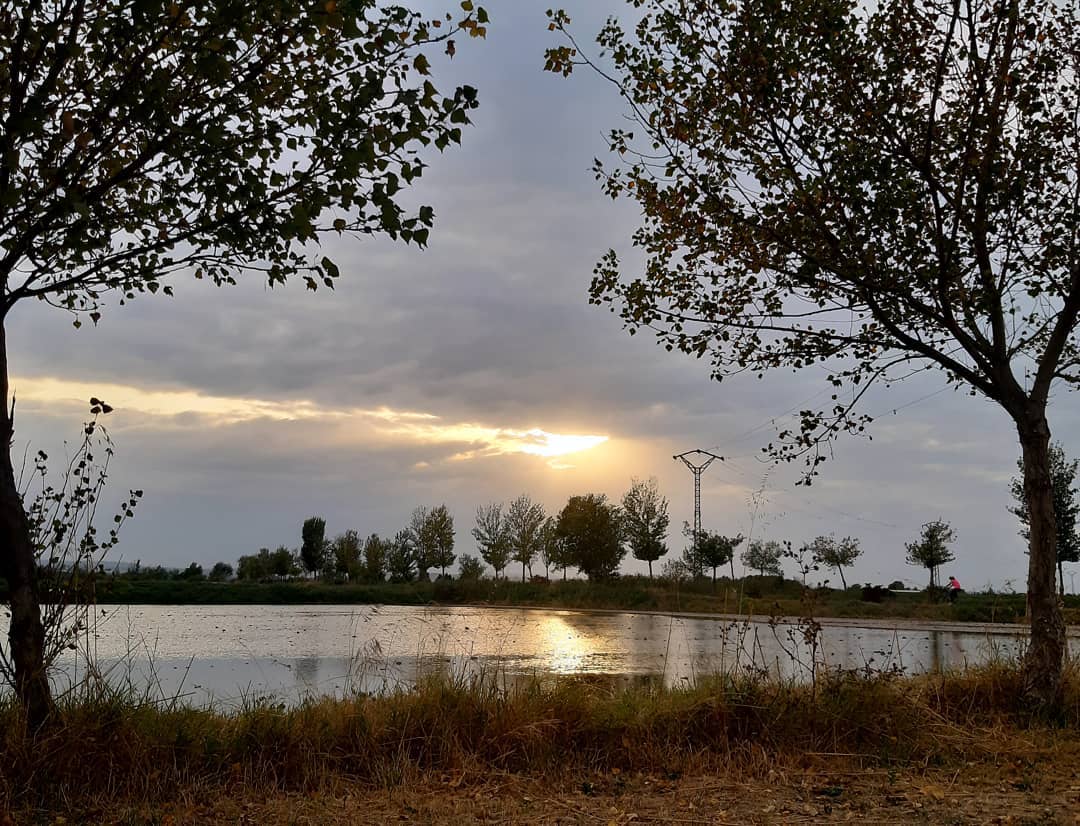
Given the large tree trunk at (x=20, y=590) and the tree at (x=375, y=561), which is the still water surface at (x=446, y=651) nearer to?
the large tree trunk at (x=20, y=590)

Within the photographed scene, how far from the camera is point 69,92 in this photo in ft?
15.8

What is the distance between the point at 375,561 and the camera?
214 feet

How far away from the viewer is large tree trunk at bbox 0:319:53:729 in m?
5.03

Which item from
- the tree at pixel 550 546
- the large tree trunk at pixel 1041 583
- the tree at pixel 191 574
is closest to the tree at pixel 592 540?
the tree at pixel 550 546

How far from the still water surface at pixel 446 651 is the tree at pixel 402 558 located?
35.6 m

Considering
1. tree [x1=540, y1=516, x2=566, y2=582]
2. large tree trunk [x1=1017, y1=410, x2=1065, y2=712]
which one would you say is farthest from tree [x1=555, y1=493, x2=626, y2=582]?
large tree trunk [x1=1017, y1=410, x2=1065, y2=712]

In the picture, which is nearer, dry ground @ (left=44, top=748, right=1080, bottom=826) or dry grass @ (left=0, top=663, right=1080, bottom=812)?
dry ground @ (left=44, top=748, right=1080, bottom=826)

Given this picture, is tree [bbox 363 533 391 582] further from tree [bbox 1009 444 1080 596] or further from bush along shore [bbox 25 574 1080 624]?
tree [bbox 1009 444 1080 596]

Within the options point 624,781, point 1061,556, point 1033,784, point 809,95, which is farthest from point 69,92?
point 1061,556

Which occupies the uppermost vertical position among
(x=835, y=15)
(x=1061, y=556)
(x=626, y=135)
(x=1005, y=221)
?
(x=835, y=15)

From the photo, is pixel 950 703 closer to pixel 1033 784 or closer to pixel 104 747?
pixel 1033 784

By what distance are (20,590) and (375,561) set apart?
203 feet

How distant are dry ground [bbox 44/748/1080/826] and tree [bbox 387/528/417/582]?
58598 mm

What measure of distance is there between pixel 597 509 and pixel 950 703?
49.5 metres
